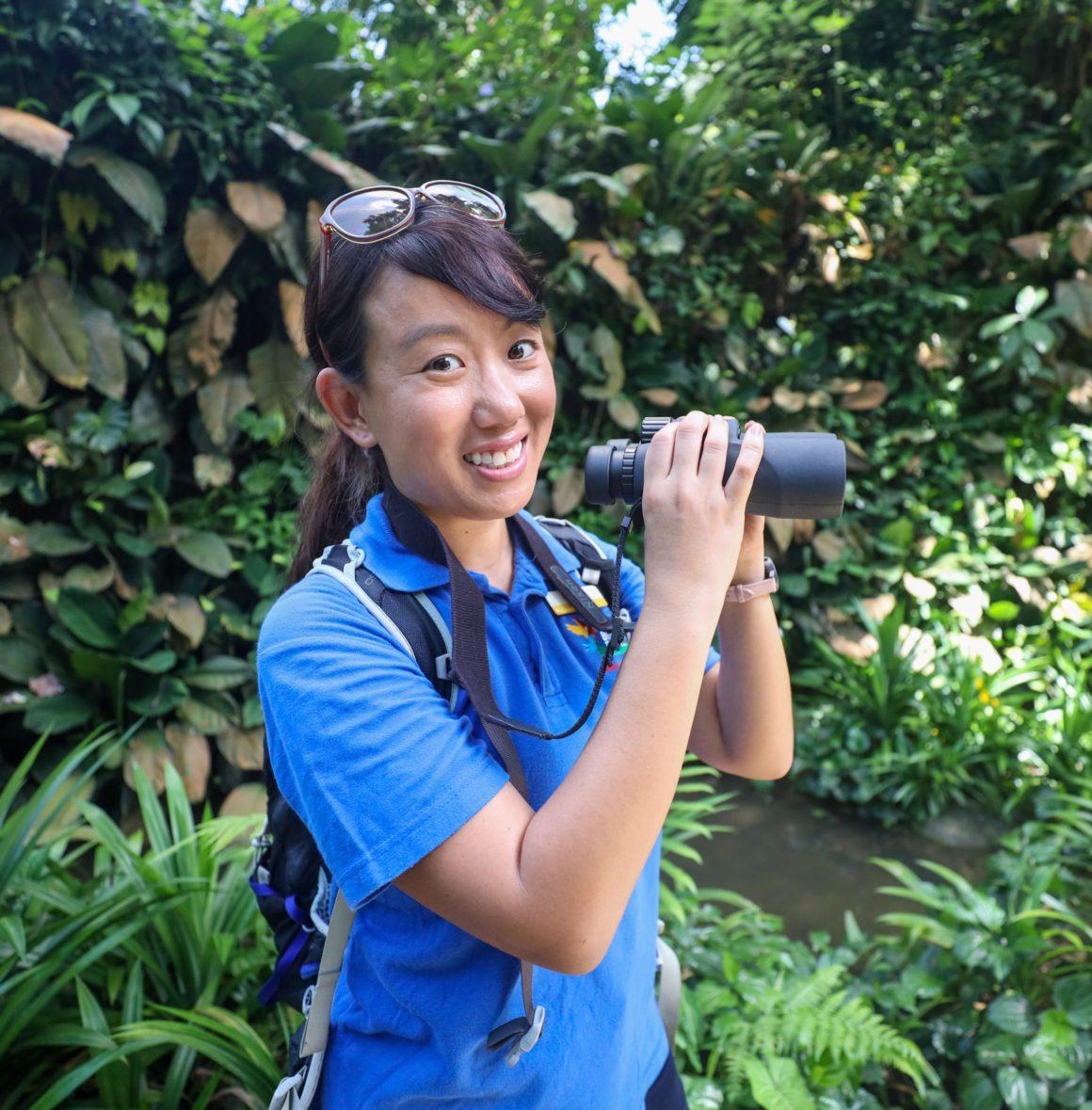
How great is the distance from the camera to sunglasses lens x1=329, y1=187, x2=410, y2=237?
1.04 metres

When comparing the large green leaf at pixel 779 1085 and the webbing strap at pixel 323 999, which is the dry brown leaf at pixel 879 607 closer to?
the large green leaf at pixel 779 1085

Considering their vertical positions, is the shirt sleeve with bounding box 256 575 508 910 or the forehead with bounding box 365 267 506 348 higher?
the forehead with bounding box 365 267 506 348

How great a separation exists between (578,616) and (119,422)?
113 inches

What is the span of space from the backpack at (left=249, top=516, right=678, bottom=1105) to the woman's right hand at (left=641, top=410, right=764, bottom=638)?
0.85 feet

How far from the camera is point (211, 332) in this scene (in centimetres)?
361

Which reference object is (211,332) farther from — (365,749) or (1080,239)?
(1080,239)

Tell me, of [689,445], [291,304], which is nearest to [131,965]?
[689,445]

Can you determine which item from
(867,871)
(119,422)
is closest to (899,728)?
(867,871)

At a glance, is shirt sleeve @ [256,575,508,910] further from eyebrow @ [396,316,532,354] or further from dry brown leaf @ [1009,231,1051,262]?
dry brown leaf @ [1009,231,1051,262]

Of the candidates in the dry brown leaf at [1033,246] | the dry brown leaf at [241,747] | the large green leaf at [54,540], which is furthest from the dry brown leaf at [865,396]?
the large green leaf at [54,540]

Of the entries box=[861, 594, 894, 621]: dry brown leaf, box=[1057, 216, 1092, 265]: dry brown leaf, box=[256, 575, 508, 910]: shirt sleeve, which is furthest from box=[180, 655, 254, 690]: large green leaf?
box=[1057, 216, 1092, 265]: dry brown leaf

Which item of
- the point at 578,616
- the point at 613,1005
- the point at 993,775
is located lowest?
the point at 993,775

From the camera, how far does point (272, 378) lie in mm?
3742

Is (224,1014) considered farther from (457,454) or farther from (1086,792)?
(1086,792)
